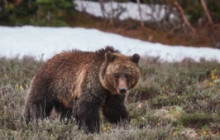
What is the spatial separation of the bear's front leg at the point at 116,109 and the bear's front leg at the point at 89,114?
0.68 feet

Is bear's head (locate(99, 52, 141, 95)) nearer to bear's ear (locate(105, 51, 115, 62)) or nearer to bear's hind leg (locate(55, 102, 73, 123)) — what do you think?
bear's ear (locate(105, 51, 115, 62))

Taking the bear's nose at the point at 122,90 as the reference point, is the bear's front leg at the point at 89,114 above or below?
below

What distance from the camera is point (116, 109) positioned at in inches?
214

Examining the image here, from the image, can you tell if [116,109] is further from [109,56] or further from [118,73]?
[109,56]

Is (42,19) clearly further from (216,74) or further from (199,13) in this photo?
(216,74)

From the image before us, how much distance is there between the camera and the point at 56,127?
499cm

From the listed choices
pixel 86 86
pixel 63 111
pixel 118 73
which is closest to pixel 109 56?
pixel 118 73

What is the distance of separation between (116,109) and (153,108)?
198 centimetres

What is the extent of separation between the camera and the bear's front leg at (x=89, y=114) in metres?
5.23

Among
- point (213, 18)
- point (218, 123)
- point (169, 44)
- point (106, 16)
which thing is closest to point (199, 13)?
point (213, 18)

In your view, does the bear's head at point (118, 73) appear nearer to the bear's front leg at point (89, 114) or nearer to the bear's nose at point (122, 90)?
the bear's nose at point (122, 90)

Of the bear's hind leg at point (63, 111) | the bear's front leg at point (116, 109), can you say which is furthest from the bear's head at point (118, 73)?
the bear's hind leg at point (63, 111)

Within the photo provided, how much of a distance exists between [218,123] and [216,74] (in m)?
4.15

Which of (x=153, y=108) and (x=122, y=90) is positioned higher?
(x=122, y=90)
